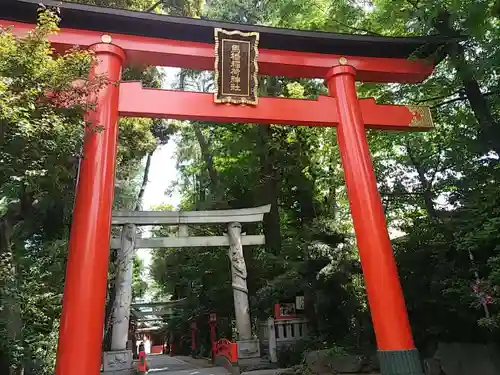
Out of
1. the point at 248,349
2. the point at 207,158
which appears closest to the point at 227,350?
the point at 248,349

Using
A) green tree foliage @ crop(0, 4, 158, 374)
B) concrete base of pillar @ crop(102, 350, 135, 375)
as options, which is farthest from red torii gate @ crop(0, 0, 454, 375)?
concrete base of pillar @ crop(102, 350, 135, 375)

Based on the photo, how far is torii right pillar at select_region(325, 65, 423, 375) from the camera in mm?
5309

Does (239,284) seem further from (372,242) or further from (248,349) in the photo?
(372,242)

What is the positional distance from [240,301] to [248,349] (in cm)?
125

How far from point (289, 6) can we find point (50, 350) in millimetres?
9199

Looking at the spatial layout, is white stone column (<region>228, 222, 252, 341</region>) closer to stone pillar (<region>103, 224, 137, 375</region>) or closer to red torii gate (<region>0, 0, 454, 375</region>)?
stone pillar (<region>103, 224, 137, 375</region>)

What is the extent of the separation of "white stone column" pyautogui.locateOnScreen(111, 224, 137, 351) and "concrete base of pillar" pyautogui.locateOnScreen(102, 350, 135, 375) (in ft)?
0.57

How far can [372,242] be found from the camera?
19.1 feet

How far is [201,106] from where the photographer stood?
20.3 feet

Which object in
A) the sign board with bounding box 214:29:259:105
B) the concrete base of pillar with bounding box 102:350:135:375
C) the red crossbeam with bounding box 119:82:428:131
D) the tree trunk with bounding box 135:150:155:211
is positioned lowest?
the concrete base of pillar with bounding box 102:350:135:375

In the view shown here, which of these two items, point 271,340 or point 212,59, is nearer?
point 212,59

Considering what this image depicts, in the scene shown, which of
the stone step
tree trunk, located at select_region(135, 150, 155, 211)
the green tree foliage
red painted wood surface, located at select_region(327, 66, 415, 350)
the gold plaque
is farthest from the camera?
tree trunk, located at select_region(135, 150, 155, 211)

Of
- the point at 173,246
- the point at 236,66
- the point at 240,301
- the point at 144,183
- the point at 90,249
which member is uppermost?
the point at 144,183

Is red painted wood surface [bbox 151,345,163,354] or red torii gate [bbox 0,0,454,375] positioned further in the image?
red painted wood surface [bbox 151,345,163,354]
